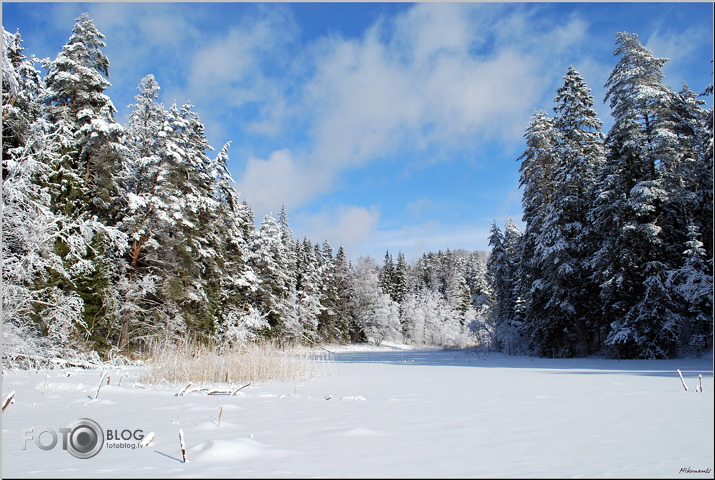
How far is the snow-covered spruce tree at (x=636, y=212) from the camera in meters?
18.1

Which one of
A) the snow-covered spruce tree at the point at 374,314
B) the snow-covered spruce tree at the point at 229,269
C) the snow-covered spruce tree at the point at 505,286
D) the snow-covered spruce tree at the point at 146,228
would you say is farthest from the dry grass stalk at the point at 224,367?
the snow-covered spruce tree at the point at 374,314

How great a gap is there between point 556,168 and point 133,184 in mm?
23317

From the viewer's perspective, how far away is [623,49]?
67.4 feet

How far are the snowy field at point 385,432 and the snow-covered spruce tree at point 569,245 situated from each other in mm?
14354

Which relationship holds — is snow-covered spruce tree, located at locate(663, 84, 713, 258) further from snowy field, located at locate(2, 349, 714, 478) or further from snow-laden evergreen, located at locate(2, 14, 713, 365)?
snowy field, located at locate(2, 349, 714, 478)

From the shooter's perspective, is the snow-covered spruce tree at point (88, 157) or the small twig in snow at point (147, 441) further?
the snow-covered spruce tree at point (88, 157)

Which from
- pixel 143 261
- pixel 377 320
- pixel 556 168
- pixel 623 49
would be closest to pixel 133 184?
pixel 143 261

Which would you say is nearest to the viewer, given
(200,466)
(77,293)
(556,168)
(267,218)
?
(200,466)

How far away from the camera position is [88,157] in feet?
64.5

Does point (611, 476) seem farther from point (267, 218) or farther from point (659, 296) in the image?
point (267, 218)

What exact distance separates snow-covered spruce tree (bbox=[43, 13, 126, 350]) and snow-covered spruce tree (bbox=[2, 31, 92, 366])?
529 mm

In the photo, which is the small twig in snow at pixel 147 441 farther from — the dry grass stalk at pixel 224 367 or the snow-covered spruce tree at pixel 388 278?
the snow-covered spruce tree at pixel 388 278

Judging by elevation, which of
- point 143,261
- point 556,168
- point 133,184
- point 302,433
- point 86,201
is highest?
point 556,168

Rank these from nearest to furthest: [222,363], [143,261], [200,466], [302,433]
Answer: [200,466] → [302,433] → [222,363] → [143,261]
